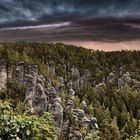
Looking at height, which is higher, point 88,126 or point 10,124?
point 10,124

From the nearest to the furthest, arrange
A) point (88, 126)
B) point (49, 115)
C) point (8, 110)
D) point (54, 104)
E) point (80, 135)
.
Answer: point (8, 110)
point (49, 115)
point (80, 135)
point (88, 126)
point (54, 104)

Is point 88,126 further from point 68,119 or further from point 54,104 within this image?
point 54,104

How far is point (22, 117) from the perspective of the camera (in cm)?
2025

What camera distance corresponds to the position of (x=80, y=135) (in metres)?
151

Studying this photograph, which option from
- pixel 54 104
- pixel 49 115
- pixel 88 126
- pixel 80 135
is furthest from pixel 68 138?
pixel 49 115

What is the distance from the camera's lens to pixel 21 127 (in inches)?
768

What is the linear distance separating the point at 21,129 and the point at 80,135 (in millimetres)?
132941

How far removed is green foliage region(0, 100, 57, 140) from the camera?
19.3 meters

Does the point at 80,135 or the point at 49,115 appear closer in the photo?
the point at 49,115

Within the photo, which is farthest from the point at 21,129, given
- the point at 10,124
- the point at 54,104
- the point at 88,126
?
the point at 54,104

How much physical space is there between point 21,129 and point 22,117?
0.80 meters

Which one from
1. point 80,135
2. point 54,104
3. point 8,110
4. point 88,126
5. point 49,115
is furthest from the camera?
point 54,104

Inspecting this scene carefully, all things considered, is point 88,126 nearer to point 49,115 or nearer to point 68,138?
point 68,138

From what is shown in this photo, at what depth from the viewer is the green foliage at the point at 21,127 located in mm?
19344
